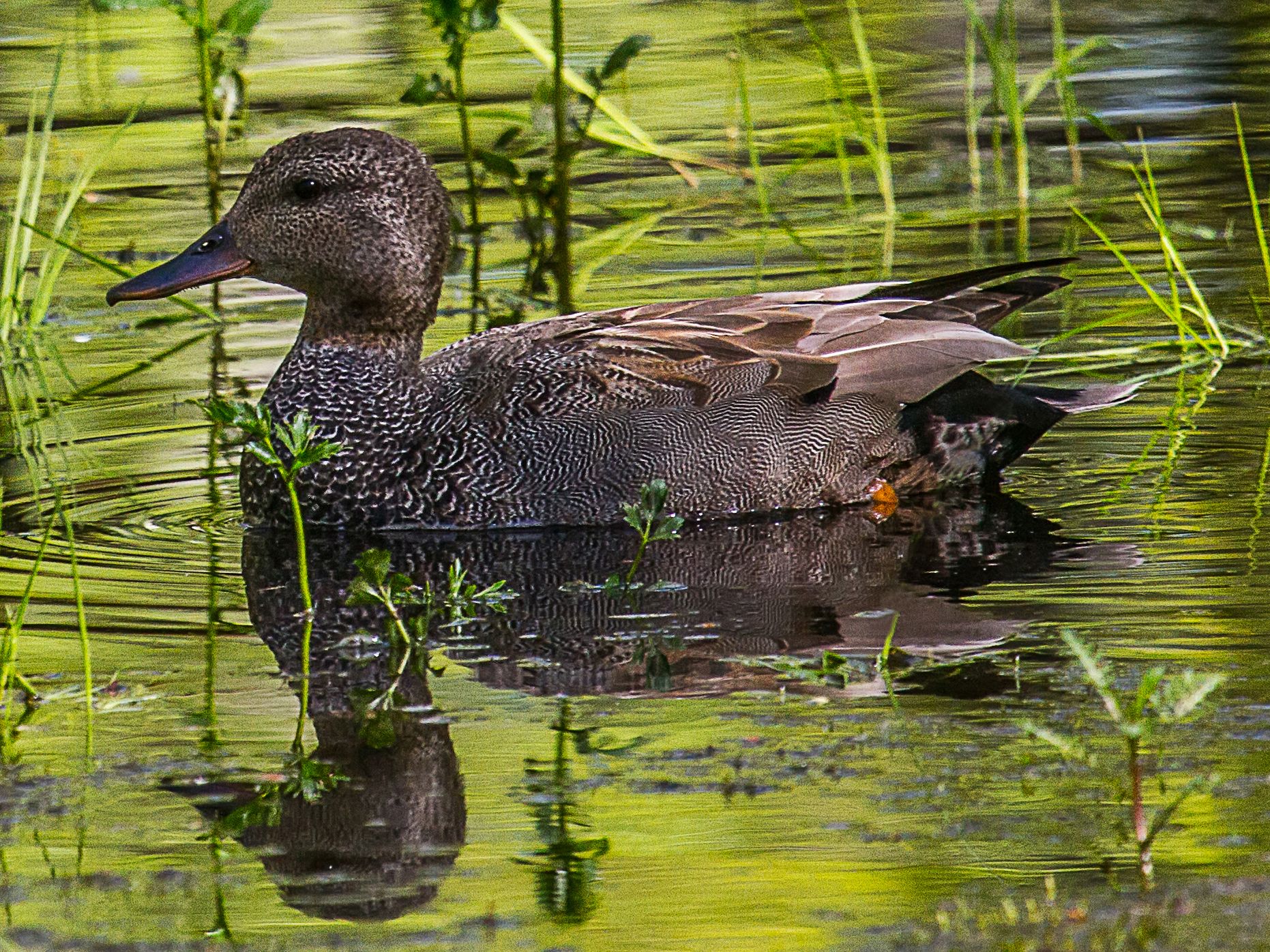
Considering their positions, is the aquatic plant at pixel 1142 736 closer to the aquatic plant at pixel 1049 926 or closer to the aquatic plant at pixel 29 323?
the aquatic plant at pixel 1049 926

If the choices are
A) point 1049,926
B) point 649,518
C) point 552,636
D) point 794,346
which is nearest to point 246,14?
point 794,346

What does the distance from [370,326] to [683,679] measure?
2.73m

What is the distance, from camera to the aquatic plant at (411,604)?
4.98m

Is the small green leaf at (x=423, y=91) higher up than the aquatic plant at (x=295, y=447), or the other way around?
the small green leaf at (x=423, y=91)

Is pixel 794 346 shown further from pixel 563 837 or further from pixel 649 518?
pixel 563 837

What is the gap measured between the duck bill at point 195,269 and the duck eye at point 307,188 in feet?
0.92

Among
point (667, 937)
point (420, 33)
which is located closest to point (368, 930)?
point (667, 937)

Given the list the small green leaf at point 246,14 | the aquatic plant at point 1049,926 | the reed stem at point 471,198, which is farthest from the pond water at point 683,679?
the small green leaf at point 246,14

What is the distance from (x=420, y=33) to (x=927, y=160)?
15.3ft

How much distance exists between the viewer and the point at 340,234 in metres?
7.06

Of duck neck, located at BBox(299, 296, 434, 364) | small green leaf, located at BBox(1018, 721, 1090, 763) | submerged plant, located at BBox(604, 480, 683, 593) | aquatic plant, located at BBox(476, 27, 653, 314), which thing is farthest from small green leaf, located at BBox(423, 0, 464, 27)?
small green leaf, located at BBox(1018, 721, 1090, 763)

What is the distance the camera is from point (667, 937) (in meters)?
3.39

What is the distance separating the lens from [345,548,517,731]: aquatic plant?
4.98 metres

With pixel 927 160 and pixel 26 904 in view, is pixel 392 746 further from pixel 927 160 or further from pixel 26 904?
pixel 927 160
